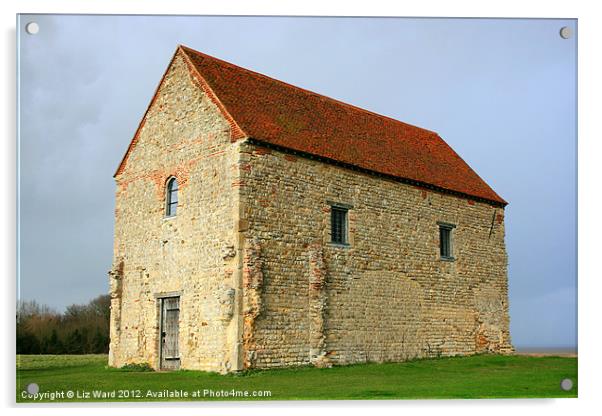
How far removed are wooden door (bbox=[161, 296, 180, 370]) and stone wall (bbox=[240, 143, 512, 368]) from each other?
128 inches

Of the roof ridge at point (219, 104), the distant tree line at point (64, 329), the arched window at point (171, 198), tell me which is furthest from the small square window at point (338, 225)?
the distant tree line at point (64, 329)

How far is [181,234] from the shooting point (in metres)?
22.4

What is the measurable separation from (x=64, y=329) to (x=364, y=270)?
30.8ft

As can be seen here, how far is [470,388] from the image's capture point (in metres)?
17.6

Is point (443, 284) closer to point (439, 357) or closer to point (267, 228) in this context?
point (439, 357)

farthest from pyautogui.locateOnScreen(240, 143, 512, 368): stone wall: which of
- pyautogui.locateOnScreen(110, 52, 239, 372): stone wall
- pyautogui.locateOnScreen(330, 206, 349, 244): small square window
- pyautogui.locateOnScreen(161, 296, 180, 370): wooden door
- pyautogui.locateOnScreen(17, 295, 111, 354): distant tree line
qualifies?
pyautogui.locateOnScreen(17, 295, 111, 354): distant tree line

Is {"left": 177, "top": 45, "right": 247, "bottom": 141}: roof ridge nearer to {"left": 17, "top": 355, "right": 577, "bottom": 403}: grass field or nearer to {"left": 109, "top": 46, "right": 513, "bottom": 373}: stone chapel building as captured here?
{"left": 109, "top": 46, "right": 513, "bottom": 373}: stone chapel building

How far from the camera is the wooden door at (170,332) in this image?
2227 centimetres

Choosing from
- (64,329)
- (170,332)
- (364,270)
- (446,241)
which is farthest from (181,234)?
(446,241)

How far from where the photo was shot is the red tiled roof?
72.4ft

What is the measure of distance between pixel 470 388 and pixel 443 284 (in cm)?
884

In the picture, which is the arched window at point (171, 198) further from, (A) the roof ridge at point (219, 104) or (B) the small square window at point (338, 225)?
(B) the small square window at point (338, 225)

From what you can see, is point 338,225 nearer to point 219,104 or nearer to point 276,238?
point 276,238

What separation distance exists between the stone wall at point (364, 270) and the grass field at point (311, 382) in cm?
115
